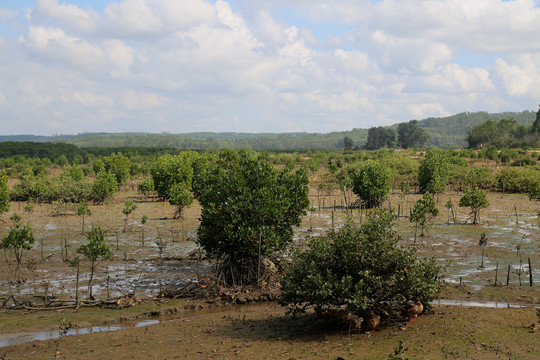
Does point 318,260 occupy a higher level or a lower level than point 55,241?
higher

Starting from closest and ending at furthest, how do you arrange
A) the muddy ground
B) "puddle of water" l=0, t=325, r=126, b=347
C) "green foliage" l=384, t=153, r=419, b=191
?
the muddy ground, "puddle of water" l=0, t=325, r=126, b=347, "green foliage" l=384, t=153, r=419, b=191

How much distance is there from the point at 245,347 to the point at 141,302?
6094mm

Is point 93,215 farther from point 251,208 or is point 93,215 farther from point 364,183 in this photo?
point 251,208

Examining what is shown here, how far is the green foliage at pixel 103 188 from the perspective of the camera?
44.1 metres

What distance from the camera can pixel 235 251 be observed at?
17.8 m

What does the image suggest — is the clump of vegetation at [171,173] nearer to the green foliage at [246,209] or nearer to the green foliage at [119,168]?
the green foliage at [119,168]

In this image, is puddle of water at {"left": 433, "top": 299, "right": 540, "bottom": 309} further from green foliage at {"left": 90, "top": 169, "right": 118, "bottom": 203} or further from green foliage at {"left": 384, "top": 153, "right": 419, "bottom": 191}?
green foliage at {"left": 384, "top": 153, "right": 419, "bottom": 191}

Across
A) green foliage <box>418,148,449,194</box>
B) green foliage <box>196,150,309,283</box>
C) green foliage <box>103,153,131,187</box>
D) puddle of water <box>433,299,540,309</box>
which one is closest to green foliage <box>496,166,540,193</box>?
green foliage <box>418,148,449,194</box>

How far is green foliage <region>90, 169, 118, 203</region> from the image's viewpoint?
145ft

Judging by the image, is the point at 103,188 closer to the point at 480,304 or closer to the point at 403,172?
the point at 403,172

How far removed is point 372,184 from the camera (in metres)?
Result: 37.8

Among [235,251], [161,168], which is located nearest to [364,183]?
[161,168]

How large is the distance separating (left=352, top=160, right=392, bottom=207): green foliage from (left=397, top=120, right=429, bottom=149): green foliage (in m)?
116

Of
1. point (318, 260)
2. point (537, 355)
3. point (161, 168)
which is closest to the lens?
point (537, 355)
